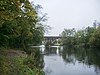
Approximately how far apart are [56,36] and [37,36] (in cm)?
13893

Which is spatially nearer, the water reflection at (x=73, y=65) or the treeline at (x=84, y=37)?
the water reflection at (x=73, y=65)

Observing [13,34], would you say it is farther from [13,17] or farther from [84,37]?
[84,37]

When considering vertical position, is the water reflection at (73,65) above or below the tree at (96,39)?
below

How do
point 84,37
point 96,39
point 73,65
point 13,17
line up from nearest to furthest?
1. point 13,17
2. point 73,65
3. point 96,39
4. point 84,37

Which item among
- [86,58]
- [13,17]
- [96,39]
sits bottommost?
[86,58]

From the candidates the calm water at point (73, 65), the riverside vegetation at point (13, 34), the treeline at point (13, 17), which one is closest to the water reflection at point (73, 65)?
the calm water at point (73, 65)

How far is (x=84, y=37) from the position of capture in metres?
117

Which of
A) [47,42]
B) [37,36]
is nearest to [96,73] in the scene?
[37,36]

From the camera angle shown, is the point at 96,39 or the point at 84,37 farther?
the point at 84,37

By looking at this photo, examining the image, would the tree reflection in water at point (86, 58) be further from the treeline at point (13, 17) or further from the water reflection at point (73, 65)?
the treeline at point (13, 17)

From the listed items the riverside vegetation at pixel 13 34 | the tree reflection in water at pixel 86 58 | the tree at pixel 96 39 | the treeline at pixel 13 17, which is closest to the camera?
Answer: the treeline at pixel 13 17

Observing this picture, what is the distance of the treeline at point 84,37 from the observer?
95.8 metres

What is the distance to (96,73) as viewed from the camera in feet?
95.6

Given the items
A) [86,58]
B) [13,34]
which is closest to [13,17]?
[13,34]
